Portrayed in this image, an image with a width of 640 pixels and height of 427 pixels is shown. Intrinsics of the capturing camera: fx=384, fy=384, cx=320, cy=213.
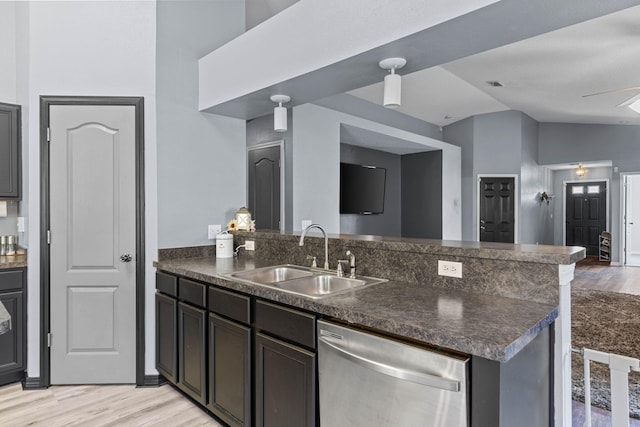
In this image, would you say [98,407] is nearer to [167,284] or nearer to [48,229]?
[167,284]

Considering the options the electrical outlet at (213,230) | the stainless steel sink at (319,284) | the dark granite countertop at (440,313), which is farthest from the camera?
the electrical outlet at (213,230)

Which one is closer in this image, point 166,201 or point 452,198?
point 166,201

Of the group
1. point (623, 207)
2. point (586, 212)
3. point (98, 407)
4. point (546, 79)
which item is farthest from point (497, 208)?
point (98, 407)

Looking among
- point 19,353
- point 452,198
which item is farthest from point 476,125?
point 19,353

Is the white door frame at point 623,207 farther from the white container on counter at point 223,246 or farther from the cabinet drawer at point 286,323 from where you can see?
the cabinet drawer at point 286,323

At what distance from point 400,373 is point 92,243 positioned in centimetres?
245

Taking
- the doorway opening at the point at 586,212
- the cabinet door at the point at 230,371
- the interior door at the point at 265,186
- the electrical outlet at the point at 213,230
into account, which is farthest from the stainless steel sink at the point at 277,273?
the doorway opening at the point at 586,212

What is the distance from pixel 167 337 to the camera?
8.90 ft

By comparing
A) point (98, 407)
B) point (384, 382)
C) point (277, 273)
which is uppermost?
point (277, 273)

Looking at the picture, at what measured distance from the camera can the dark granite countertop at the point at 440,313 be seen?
49.2 inches

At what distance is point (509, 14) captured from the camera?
1564 millimetres

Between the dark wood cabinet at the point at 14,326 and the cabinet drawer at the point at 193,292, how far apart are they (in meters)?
1.28

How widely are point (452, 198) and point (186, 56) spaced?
20.5 feet

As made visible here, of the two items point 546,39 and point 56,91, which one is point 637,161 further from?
point 56,91
